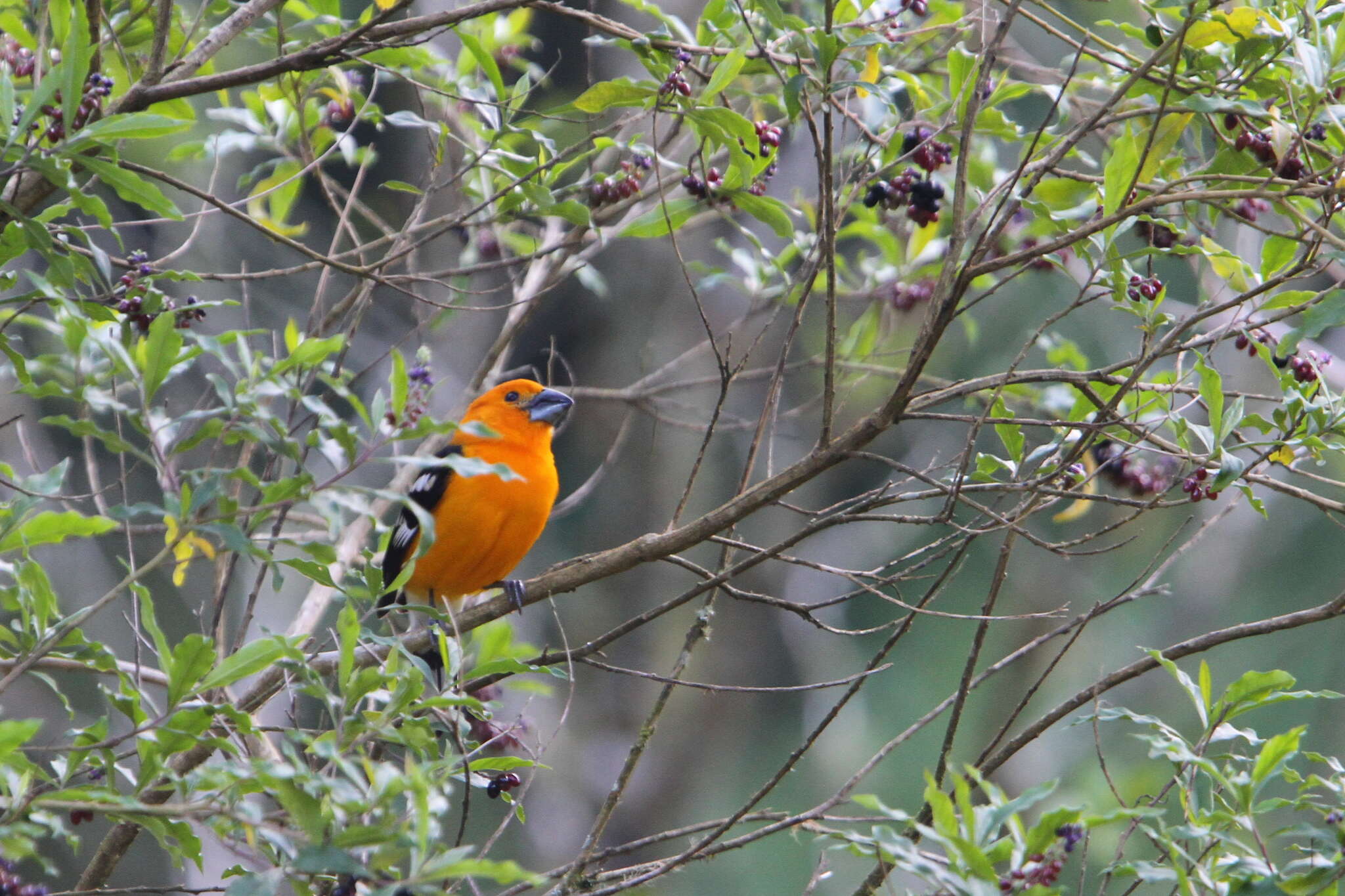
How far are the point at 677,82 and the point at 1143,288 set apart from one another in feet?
4.57

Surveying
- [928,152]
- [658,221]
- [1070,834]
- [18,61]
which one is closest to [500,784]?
[1070,834]

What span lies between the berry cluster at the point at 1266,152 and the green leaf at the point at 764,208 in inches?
51.5

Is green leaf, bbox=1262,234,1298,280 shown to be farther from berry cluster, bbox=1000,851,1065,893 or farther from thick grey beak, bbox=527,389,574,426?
thick grey beak, bbox=527,389,574,426

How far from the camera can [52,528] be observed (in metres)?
2.23

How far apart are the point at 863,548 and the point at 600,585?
257cm

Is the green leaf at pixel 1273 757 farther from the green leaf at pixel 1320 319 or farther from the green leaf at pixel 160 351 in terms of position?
the green leaf at pixel 160 351

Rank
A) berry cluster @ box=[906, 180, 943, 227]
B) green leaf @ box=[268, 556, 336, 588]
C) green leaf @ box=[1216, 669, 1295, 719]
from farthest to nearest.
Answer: berry cluster @ box=[906, 180, 943, 227], green leaf @ box=[1216, 669, 1295, 719], green leaf @ box=[268, 556, 336, 588]

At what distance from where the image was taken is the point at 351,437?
2.46 metres

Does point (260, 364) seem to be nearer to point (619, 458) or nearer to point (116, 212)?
point (619, 458)

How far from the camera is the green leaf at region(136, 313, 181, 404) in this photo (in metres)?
2.43

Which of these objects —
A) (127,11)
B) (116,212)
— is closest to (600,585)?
(116,212)

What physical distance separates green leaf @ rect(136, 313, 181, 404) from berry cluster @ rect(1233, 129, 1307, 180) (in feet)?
9.01

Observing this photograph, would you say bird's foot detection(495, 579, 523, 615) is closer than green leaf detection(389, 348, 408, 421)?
No

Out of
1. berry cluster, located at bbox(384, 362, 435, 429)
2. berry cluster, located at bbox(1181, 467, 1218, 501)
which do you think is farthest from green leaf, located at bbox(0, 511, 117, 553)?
berry cluster, located at bbox(1181, 467, 1218, 501)
